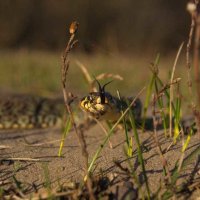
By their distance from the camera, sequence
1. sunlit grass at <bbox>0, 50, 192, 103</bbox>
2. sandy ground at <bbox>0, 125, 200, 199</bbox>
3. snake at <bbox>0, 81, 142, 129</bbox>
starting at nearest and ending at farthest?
sandy ground at <bbox>0, 125, 200, 199</bbox> < snake at <bbox>0, 81, 142, 129</bbox> < sunlit grass at <bbox>0, 50, 192, 103</bbox>

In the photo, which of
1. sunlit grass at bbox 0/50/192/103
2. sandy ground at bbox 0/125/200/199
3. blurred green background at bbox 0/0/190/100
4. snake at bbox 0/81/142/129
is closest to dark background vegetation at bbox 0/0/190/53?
blurred green background at bbox 0/0/190/100

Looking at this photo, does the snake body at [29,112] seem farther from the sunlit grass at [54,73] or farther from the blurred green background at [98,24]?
the blurred green background at [98,24]

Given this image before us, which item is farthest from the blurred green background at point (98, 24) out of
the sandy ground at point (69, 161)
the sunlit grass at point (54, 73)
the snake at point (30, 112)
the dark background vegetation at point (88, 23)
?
the sandy ground at point (69, 161)

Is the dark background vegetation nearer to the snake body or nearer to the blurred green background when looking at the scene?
the blurred green background

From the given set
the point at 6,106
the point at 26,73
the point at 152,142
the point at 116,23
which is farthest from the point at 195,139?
the point at 116,23

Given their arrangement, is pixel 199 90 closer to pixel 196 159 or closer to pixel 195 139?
pixel 196 159

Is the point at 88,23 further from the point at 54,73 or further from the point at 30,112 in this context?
the point at 30,112

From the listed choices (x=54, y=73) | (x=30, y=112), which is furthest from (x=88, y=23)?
(x=30, y=112)
